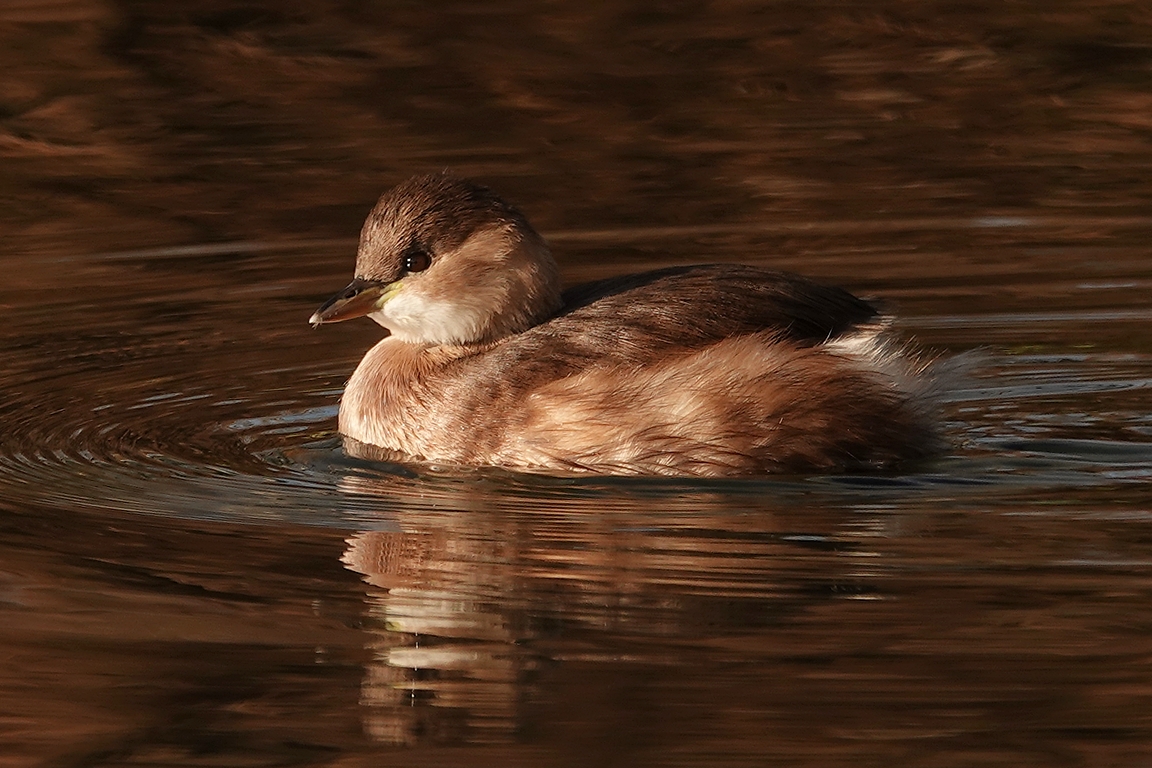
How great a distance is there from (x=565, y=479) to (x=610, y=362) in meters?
0.43

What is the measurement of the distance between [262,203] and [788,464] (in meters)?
5.87

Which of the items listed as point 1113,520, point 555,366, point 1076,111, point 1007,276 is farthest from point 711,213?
point 1113,520

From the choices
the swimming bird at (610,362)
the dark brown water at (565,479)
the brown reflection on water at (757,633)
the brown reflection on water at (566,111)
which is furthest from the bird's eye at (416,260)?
the brown reflection on water at (566,111)

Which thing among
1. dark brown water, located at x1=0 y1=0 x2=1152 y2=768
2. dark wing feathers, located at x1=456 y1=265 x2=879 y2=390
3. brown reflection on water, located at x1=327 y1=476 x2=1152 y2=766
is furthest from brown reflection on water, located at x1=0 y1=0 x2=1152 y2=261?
brown reflection on water, located at x1=327 y1=476 x2=1152 y2=766

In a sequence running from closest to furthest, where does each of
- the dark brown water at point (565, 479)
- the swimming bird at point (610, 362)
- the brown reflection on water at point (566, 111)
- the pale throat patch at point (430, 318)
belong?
1. the dark brown water at point (565, 479)
2. the swimming bird at point (610, 362)
3. the pale throat patch at point (430, 318)
4. the brown reflection on water at point (566, 111)

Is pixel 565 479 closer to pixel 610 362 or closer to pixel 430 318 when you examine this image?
pixel 610 362

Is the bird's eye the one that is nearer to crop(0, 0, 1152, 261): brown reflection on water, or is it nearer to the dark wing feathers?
the dark wing feathers

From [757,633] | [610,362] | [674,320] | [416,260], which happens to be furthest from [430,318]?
[757,633]

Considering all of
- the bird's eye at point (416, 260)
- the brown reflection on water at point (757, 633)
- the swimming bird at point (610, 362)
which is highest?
the bird's eye at point (416, 260)

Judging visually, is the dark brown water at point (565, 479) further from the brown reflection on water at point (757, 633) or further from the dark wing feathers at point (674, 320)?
the dark wing feathers at point (674, 320)

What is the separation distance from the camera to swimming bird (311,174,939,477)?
24.9ft

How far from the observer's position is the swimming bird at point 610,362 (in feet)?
24.9

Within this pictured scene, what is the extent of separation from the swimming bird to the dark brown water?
0.19 m

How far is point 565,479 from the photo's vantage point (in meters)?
7.66
